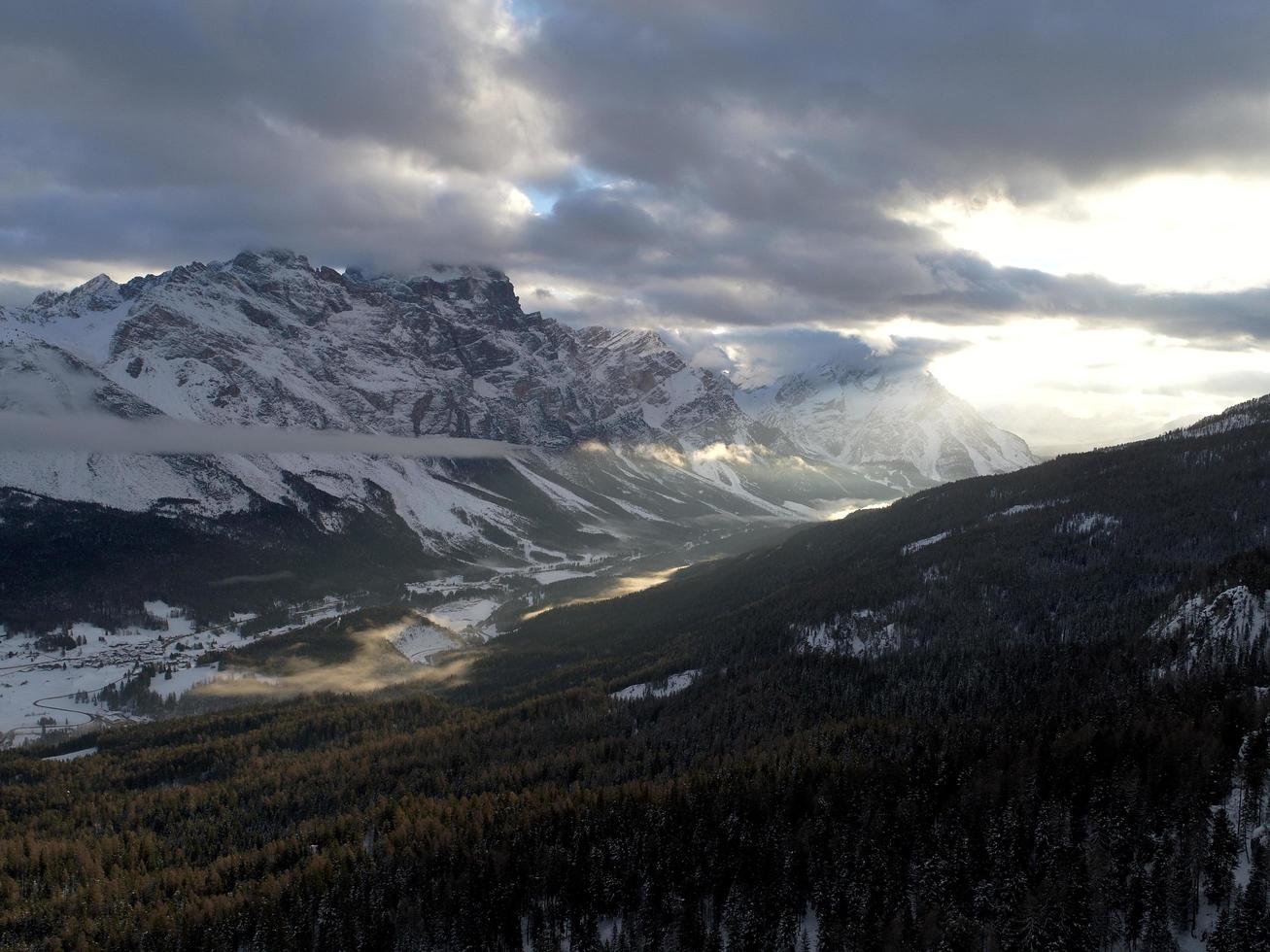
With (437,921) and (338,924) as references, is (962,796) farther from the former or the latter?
(338,924)

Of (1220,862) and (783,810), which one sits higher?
(1220,862)

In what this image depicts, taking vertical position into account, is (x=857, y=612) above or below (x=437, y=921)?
above

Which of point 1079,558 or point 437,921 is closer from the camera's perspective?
point 437,921

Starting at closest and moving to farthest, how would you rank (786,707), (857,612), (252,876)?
(252,876)
(786,707)
(857,612)

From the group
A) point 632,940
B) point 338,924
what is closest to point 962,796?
point 632,940

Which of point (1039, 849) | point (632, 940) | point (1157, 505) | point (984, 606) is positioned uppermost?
point (1157, 505)

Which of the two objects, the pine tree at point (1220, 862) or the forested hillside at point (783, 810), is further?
the forested hillside at point (783, 810)

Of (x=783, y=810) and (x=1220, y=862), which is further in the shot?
(x=783, y=810)

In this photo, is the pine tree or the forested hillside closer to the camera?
the pine tree
